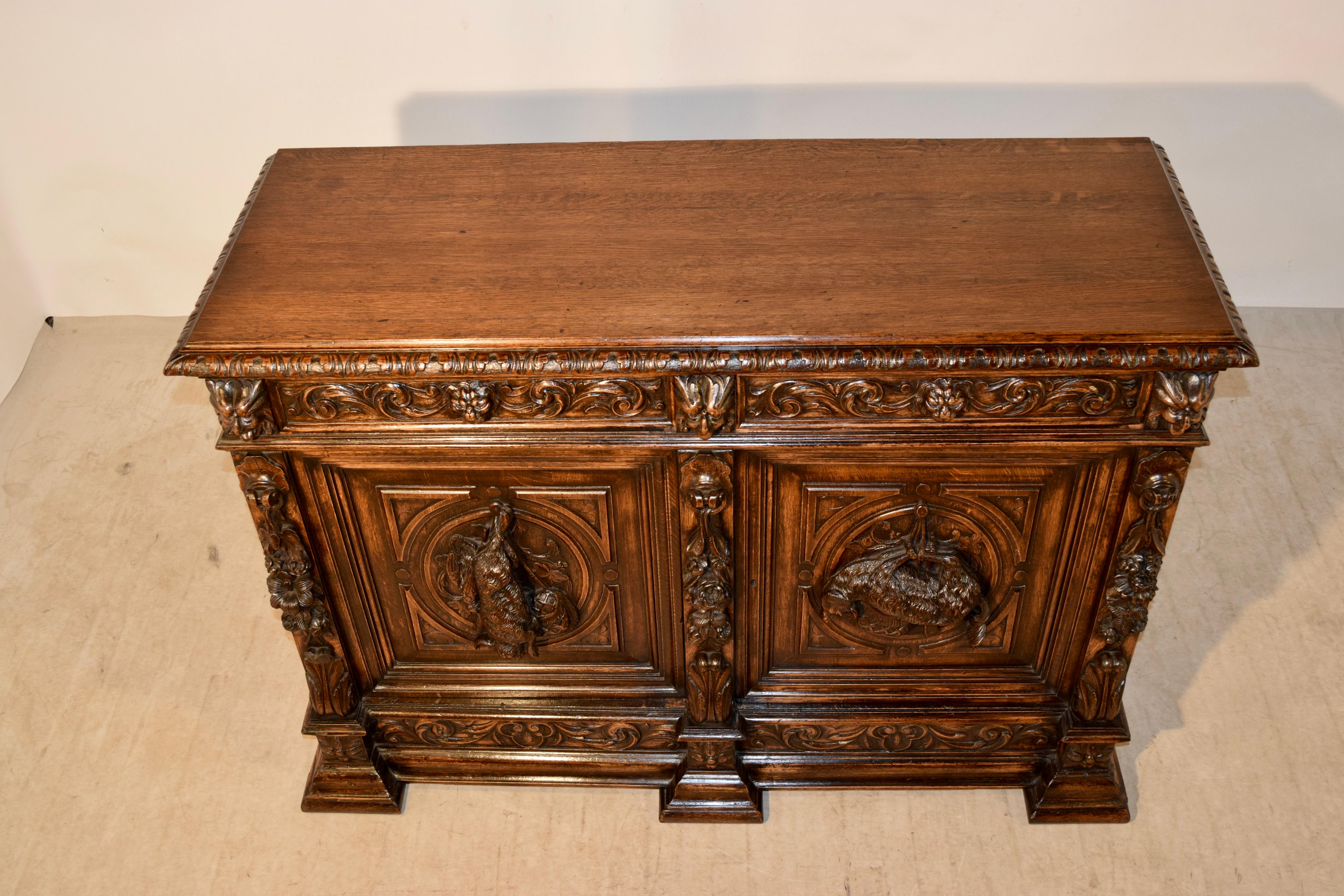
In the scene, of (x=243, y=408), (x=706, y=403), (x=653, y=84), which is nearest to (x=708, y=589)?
(x=706, y=403)

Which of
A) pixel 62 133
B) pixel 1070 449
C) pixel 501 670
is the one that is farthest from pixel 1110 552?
pixel 62 133

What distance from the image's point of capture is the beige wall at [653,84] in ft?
12.0

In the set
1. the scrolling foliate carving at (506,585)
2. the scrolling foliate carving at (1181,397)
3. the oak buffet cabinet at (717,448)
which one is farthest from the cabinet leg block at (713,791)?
the scrolling foliate carving at (1181,397)

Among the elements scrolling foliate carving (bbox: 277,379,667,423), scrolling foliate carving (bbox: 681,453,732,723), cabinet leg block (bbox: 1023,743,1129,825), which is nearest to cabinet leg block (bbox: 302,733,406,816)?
scrolling foliate carving (bbox: 681,453,732,723)

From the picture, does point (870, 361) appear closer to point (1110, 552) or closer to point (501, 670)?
point (1110, 552)

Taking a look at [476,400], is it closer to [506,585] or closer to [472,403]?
[472,403]

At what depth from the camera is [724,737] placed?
9.55 ft

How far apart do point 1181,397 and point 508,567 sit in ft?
4.46

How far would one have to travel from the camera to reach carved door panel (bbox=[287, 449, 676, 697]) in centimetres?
253

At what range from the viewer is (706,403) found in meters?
2.35

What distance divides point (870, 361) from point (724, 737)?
3.50 ft

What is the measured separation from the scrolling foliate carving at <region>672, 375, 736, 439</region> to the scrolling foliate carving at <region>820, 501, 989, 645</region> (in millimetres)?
467

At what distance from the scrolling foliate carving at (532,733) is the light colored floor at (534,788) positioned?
0.15 m

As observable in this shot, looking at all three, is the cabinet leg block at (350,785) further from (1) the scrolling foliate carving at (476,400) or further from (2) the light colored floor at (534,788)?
(1) the scrolling foliate carving at (476,400)
